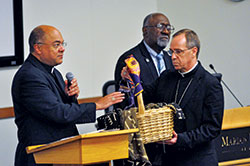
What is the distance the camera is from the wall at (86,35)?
4.60 metres

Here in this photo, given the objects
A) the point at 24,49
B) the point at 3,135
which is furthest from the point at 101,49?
the point at 3,135

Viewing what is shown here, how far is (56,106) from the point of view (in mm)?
2664

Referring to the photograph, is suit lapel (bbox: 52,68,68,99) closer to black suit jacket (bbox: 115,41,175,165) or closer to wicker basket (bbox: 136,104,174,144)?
black suit jacket (bbox: 115,41,175,165)

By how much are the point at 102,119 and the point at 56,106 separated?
0.29 meters

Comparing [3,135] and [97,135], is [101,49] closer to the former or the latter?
[3,135]

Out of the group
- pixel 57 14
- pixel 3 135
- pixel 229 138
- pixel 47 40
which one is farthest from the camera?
pixel 57 14

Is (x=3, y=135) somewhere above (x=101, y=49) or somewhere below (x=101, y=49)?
below

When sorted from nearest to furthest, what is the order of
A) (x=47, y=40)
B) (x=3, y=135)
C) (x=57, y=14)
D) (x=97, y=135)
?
(x=97, y=135)
(x=47, y=40)
(x=3, y=135)
(x=57, y=14)

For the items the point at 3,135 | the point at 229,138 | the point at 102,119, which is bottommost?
the point at 3,135

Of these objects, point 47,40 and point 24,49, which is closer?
point 47,40

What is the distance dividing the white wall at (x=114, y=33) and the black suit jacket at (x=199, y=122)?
2197 millimetres

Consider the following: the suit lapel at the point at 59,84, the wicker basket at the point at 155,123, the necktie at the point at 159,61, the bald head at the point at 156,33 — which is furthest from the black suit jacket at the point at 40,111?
the bald head at the point at 156,33

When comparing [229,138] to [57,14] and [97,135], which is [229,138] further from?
[57,14]

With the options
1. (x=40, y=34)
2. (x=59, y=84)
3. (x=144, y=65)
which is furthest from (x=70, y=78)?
(x=144, y=65)
